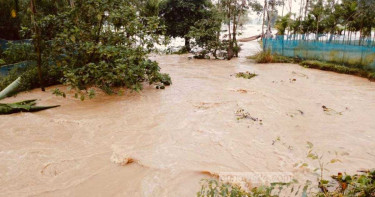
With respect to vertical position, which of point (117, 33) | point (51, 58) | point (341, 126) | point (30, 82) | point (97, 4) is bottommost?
point (341, 126)

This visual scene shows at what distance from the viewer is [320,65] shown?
12461 millimetres

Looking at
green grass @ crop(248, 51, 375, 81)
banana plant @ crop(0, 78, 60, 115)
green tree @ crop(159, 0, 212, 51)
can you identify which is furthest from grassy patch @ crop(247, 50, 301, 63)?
banana plant @ crop(0, 78, 60, 115)

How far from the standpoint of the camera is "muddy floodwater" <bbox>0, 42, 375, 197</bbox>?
3.54 m

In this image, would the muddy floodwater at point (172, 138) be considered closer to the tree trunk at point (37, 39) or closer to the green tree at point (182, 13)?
the tree trunk at point (37, 39)

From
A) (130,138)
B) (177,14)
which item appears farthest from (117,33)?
(177,14)

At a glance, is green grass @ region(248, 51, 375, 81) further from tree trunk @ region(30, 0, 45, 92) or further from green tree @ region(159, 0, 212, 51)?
tree trunk @ region(30, 0, 45, 92)

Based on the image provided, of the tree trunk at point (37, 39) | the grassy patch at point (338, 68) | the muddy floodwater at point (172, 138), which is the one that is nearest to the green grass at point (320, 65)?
the grassy patch at point (338, 68)

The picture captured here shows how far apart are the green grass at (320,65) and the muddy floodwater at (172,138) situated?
2758 mm

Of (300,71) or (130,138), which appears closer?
(130,138)

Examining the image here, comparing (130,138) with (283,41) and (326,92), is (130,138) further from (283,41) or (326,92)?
(283,41)

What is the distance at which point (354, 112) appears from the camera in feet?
20.9

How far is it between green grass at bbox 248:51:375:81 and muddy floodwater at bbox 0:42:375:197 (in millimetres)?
2758

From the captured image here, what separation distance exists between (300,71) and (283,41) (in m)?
3.43

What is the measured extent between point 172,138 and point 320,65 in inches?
406
